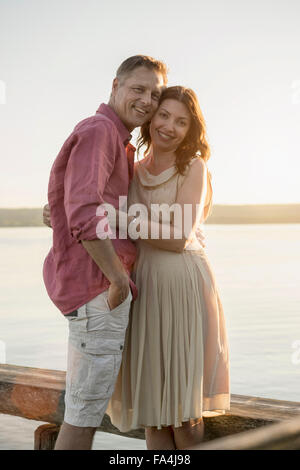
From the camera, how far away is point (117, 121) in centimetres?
215

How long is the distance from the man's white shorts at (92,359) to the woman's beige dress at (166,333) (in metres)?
0.32

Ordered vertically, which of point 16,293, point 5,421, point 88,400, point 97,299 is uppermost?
point 97,299

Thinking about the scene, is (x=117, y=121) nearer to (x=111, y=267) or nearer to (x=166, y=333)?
(x=111, y=267)

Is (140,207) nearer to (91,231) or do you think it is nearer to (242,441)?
(91,231)

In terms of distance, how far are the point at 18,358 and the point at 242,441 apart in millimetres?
6895

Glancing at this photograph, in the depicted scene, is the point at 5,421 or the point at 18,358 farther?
the point at 18,358

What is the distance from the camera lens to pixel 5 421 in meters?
4.95

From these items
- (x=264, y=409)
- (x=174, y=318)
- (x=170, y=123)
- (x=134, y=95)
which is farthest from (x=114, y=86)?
(x=264, y=409)

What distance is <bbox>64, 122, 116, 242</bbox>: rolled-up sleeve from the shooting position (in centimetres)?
191

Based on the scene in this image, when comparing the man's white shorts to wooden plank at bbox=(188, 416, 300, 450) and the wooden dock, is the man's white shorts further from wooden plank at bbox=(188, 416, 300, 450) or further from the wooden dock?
wooden plank at bbox=(188, 416, 300, 450)

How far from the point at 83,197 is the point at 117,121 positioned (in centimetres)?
38

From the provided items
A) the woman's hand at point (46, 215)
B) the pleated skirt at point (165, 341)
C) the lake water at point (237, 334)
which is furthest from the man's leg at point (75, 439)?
the lake water at point (237, 334)
